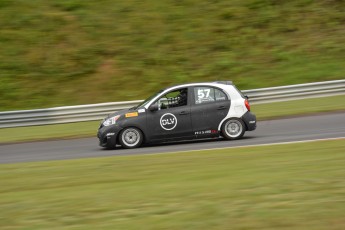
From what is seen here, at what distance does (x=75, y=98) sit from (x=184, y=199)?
18576 mm

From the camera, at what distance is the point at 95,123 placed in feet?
71.7

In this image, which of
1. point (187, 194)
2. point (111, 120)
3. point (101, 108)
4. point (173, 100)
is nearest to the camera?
point (187, 194)

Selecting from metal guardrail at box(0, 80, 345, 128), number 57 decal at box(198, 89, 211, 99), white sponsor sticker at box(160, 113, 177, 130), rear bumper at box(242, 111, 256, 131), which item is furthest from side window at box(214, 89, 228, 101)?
metal guardrail at box(0, 80, 345, 128)

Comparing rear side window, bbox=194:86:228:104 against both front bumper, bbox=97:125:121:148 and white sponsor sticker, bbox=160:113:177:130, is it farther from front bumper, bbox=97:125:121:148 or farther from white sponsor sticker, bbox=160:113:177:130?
front bumper, bbox=97:125:121:148

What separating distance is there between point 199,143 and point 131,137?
1.60 meters

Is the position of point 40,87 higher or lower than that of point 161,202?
higher

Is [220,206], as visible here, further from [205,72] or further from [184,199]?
[205,72]

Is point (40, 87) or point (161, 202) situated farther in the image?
point (40, 87)

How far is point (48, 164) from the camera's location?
12438mm

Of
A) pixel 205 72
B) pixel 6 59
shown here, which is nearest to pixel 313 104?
pixel 205 72

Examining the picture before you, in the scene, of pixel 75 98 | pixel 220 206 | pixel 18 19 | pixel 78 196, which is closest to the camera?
pixel 220 206

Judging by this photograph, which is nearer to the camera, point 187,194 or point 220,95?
point 187,194

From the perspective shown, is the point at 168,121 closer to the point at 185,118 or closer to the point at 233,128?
the point at 185,118

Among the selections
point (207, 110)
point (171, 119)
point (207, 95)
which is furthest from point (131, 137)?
point (207, 95)
